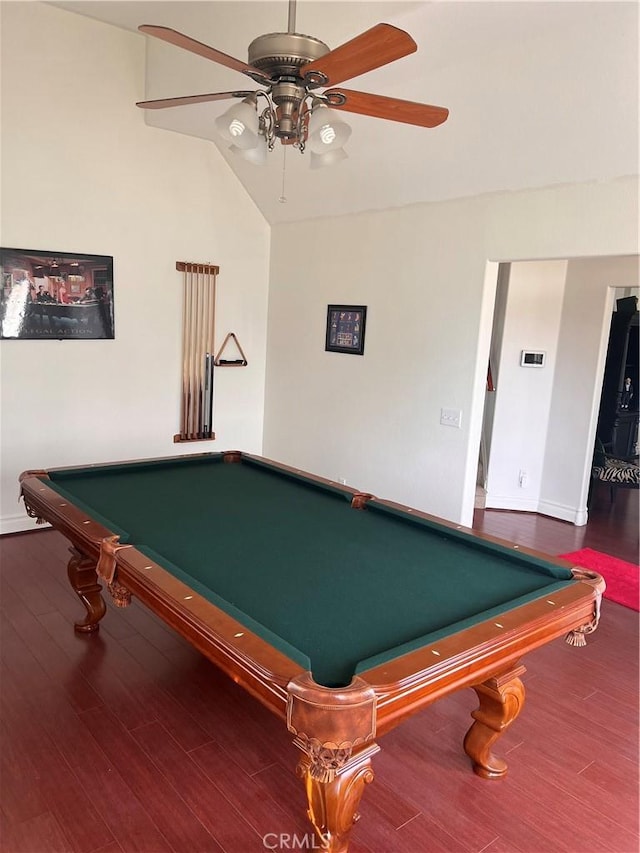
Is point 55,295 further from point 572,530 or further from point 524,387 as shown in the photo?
point 572,530

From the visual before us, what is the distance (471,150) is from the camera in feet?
12.0

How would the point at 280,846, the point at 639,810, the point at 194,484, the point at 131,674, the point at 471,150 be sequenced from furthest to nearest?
the point at 471,150
the point at 194,484
the point at 131,674
the point at 639,810
the point at 280,846

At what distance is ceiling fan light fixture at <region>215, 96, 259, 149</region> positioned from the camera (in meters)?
2.19

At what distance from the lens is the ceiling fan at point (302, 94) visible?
1.83 meters

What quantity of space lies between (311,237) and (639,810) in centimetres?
435

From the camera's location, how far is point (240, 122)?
2.19 metres

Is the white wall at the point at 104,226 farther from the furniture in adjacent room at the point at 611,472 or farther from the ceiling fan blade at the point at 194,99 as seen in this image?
the furniture in adjacent room at the point at 611,472

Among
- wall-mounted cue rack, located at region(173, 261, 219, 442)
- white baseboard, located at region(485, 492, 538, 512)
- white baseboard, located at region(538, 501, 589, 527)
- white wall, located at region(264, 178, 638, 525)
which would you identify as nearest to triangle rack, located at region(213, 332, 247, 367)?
wall-mounted cue rack, located at region(173, 261, 219, 442)

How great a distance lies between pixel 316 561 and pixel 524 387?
153 inches

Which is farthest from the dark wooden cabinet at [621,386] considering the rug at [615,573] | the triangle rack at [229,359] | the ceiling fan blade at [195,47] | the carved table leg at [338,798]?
the carved table leg at [338,798]

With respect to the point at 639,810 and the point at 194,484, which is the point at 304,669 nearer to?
the point at 639,810

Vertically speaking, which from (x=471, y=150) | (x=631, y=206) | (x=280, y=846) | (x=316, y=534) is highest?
(x=471, y=150)

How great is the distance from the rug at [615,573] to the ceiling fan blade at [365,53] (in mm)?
2954

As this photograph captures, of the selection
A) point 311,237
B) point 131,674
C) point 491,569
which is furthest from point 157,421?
point 491,569
